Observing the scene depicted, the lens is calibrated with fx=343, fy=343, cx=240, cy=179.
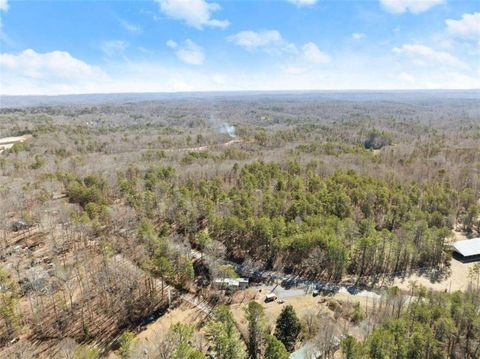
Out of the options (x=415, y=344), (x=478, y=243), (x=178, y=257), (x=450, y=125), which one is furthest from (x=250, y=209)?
(x=450, y=125)

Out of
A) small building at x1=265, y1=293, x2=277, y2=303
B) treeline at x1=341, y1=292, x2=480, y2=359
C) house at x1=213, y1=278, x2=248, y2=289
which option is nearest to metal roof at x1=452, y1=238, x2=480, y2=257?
→ treeline at x1=341, y1=292, x2=480, y2=359

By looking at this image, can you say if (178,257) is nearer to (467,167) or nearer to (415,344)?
(415,344)

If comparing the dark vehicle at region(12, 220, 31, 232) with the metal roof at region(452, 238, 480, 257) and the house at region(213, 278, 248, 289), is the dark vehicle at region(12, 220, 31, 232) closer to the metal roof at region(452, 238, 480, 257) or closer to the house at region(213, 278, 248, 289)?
the house at region(213, 278, 248, 289)

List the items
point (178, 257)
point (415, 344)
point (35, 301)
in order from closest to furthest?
point (415, 344) → point (35, 301) → point (178, 257)

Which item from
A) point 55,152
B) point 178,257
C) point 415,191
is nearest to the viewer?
point 178,257

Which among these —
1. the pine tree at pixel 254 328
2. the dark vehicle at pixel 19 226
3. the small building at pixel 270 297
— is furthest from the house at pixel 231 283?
the dark vehicle at pixel 19 226

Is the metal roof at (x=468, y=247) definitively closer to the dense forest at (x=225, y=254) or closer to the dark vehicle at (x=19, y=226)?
the dense forest at (x=225, y=254)

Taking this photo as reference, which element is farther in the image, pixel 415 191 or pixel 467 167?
pixel 467 167
